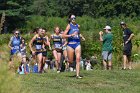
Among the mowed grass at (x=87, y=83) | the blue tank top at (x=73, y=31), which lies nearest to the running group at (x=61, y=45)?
the blue tank top at (x=73, y=31)

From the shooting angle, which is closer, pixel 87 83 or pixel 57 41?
pixel 87 83

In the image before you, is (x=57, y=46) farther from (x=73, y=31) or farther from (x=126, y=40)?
(x=73, y=31)

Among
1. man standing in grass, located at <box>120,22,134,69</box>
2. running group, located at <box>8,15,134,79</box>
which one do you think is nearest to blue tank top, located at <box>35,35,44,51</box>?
running group, located at <box>8,15,134,79</box>

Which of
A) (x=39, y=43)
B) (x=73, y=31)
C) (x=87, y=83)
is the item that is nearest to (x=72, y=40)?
(x=73, y=31)

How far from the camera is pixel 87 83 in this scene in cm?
1270

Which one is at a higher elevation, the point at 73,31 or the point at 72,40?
the point at 73,31

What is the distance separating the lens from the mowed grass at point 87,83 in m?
11.5

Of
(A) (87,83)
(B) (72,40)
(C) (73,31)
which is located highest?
(C) (73,31)

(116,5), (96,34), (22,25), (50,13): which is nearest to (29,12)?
(22,25)

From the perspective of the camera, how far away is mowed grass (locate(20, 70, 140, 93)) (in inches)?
455

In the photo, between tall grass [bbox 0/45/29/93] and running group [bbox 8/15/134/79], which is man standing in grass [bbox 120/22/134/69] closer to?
running group [bbox 8/15/134/79]

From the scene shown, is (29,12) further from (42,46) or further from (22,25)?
(42,46)

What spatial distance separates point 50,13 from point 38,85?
94.4 meters

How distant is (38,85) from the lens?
12273mm
